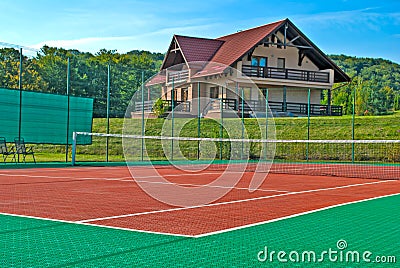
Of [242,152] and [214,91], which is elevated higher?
[214,91]

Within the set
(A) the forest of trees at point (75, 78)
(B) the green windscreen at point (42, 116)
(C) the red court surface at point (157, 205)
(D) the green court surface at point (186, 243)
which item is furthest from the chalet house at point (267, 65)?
(D) the green court surface at point (186, 243)

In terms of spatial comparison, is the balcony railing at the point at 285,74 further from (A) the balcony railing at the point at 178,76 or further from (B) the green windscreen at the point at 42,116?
(B) the green windscreen at the point at 42,116

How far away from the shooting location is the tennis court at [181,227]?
4.24 metres

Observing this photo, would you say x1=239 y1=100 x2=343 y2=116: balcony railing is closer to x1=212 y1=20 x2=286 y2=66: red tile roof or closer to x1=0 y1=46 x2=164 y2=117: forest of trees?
x1=212 y1=20 x2=286 y2=66: red tile roof

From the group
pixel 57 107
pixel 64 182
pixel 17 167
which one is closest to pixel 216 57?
pixel 57 107

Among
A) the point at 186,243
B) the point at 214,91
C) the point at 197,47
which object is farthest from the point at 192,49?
the point at 186,243

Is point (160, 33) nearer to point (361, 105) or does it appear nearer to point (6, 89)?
point (361, 105)

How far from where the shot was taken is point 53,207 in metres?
7.10

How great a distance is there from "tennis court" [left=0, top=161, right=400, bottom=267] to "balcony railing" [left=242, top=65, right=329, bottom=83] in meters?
25.7

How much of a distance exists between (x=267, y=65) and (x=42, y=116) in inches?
788

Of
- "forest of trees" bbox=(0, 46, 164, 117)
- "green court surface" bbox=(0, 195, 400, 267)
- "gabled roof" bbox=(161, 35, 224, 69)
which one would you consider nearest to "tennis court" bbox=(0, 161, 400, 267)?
"green court surface" bbox=(0, 195, 400, 267)

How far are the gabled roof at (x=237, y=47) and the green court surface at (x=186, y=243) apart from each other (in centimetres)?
2803

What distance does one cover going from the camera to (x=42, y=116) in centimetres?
1995

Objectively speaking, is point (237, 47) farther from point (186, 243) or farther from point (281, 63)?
point (186, 243)
